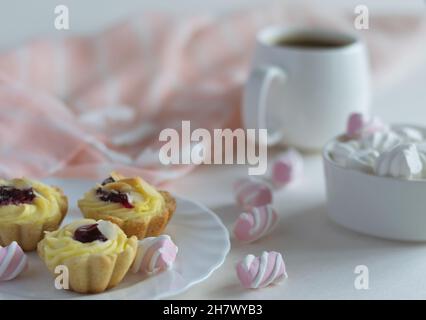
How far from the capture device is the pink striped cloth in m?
1.18

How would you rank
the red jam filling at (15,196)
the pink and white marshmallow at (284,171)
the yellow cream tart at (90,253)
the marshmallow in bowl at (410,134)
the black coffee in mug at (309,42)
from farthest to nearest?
the black coffee in mug at (309,42) → the pink and white marshmallow at (284,171) → the marshmallow in bowl at (410,134) → the red jam filling at (15,196) → the yellow cream tart at (90,253)

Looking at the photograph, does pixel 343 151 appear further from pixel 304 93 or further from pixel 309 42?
pixel 309 42

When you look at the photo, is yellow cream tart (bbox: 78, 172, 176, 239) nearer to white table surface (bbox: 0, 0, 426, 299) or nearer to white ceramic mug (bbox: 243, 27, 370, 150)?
white table surface (bbox: 0, 0, 426, 299)

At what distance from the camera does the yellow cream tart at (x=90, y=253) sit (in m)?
0.82

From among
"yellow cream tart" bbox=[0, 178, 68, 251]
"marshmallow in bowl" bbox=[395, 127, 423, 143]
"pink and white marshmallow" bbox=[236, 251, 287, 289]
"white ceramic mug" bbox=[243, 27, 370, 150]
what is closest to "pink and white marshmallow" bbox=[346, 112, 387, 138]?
"marshmallow in bowl" bbox=[395, 127, 423, 143]

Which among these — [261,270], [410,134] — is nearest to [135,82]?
[410,134]

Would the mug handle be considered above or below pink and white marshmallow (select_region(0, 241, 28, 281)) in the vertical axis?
above

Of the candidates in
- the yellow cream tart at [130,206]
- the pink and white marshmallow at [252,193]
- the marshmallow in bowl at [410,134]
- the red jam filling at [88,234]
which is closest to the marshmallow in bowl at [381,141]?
the marshmallow in bowl at [410,134]

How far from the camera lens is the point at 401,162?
0.94 meters

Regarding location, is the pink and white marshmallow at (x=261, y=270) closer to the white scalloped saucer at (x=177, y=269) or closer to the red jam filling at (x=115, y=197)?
the white scalloped saucer at (x=177, y=269)

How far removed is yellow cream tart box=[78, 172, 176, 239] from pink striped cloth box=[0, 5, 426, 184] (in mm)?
163

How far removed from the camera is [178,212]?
3.25ft

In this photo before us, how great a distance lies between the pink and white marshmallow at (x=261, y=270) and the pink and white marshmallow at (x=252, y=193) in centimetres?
18

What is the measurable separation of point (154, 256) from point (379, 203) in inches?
10.3
